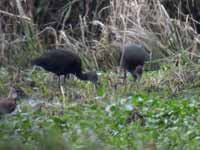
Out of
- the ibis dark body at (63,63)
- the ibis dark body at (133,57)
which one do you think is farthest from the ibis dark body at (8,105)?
the ibis dark body at (133,57)

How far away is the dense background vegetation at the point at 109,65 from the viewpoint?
7176 mm

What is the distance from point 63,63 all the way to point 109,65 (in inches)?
50.7

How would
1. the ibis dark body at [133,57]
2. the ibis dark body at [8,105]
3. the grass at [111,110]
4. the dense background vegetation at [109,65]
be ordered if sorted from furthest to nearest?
the ibis dark body at [133,57] < the ibis dark body at [8,105] < the dense background vegetation at [109,65] < the grass at [111,110]

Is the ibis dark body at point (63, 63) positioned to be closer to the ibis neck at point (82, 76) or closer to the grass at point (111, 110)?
the ibis neck at point (82, 76)

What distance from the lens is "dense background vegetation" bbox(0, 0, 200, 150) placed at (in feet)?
23.5

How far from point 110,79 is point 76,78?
2.59 ft

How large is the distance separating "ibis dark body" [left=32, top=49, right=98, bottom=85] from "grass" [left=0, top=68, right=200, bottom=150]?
0.50 ft

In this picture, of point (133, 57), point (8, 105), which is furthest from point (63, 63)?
point (8, 105)

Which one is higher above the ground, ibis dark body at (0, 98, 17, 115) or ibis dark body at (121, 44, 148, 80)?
ibis dark body at (0, 98, 17, 115)

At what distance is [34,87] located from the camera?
9945 millimetres

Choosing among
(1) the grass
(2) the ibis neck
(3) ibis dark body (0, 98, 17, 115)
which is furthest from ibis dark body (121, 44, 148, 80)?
(3) ibis dark body (0, 98, 17, 115)

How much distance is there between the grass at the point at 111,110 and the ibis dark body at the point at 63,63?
0.50ft

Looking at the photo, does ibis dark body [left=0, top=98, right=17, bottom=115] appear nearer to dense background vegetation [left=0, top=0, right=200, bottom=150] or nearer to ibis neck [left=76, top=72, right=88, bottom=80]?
dense background vegetation [left=0, top=0, right=200, bottom=150]

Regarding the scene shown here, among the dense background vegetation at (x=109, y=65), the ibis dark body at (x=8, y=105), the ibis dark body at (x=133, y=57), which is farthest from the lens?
the ibis dark body at (x=133, y=57)
